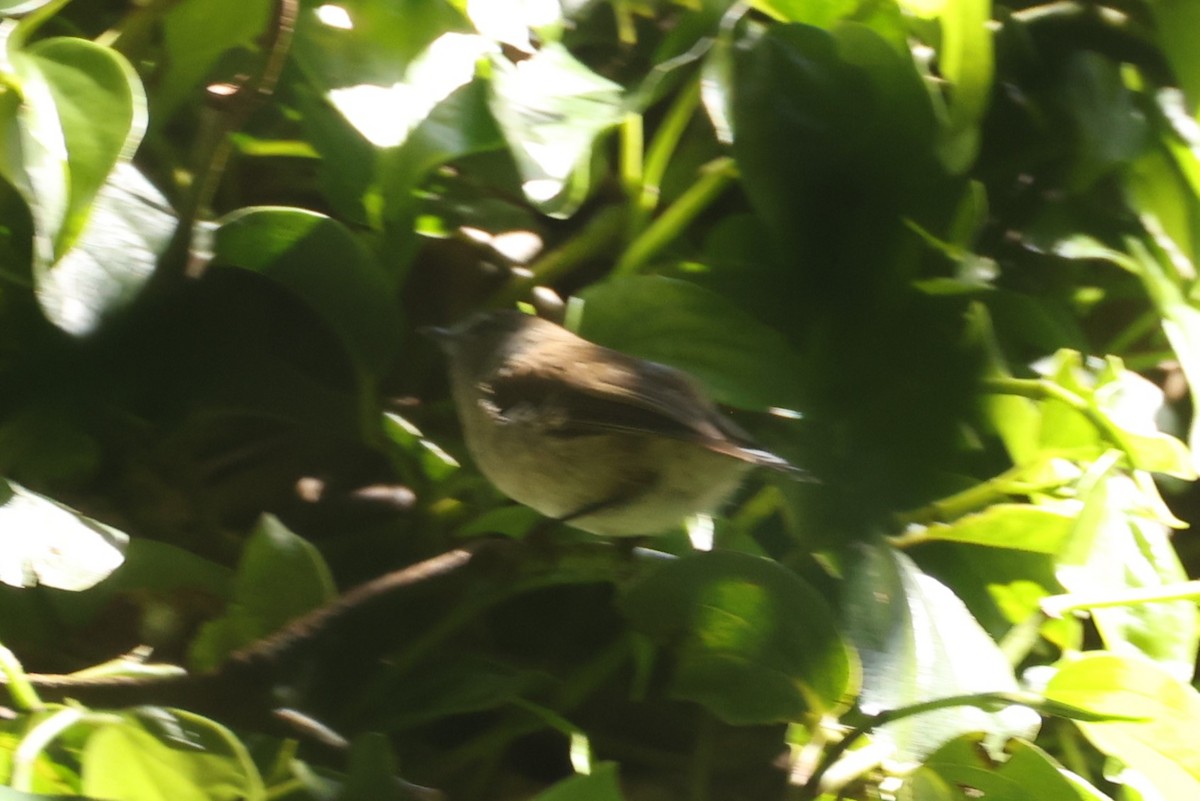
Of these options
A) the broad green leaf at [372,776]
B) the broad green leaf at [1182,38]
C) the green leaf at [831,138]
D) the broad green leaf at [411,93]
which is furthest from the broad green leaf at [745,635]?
the broad green leaf at [1182,38]

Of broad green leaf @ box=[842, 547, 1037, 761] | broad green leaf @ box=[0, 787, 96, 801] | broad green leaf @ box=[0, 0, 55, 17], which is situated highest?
broad green leaf @ box=[0, 0, 55, 17]

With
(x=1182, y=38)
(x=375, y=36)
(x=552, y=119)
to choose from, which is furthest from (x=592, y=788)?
(x=1182, y=38)

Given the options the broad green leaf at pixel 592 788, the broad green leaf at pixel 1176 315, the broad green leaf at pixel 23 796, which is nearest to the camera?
the broad green leaf at pixel 23 796

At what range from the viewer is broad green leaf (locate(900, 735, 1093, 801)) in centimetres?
81

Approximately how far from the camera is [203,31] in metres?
0.92

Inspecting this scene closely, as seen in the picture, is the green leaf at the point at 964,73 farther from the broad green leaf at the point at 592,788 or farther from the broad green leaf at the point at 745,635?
the broad green leaf at the point at 592,788

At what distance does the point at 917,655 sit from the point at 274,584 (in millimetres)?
533

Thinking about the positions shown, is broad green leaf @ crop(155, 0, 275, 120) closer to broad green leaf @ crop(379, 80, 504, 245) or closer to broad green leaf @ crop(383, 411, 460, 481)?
broad green leaf @ crop(379, 80, 504, 245)

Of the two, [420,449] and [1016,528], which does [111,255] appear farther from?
[1016,528]

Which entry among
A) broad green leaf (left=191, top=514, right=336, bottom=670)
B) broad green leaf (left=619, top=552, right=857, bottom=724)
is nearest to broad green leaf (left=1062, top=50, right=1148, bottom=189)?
broad green leaf (left=619, top=552, right=857, bottom=724)

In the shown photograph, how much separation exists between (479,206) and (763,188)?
33cm

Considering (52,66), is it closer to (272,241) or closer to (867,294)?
(272,241)

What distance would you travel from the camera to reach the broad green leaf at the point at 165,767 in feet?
2.21

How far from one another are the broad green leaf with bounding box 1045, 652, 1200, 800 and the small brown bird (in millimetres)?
331
